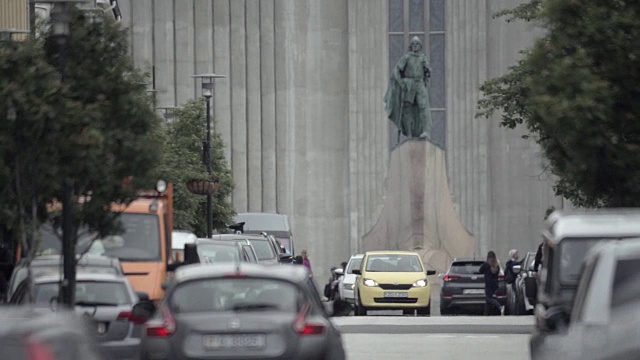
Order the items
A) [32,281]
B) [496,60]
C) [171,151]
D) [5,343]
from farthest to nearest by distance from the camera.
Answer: [496,60] → [171,151] → [32,281] → [5,343]

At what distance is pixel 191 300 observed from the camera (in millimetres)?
14742

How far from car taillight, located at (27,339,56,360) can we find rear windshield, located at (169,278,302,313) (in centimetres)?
Result: 693

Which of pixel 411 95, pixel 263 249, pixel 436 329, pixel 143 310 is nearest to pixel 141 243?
pixel 436 329

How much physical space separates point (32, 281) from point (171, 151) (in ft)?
113

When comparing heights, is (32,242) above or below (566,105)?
below

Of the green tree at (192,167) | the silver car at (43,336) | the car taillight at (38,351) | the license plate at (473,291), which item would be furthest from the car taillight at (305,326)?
the green tree at (192,167)

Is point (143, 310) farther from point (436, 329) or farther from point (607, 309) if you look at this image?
point (436, 329)

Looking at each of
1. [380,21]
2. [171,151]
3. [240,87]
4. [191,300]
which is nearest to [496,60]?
[380,21]

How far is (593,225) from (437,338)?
9017 millimetres

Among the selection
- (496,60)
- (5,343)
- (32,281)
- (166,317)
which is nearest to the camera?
(5,343)

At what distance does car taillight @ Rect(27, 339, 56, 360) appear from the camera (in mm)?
7625

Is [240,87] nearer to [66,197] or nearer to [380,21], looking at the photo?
[380,21]

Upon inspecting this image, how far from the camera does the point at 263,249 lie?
39594mm

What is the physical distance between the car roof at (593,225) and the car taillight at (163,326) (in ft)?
18.8
